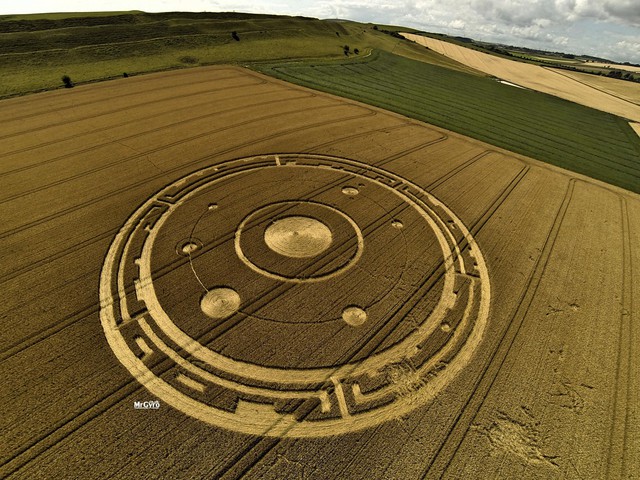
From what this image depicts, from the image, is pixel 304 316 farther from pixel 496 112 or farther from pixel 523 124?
pixel 496 112

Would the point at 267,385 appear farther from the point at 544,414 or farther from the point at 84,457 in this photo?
the point at 544,414

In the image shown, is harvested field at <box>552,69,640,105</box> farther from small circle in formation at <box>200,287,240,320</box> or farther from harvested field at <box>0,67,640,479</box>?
small circle in formation at <box>200,287,240,320</box>

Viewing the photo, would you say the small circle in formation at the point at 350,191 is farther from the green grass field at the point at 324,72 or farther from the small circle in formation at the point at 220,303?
the green grass field at the point at 324,72

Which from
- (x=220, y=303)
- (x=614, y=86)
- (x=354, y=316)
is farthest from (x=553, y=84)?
(x=220, y=303)

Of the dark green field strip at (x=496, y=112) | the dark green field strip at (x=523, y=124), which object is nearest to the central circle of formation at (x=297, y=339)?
the dark green field strip at (x=496, y=112)

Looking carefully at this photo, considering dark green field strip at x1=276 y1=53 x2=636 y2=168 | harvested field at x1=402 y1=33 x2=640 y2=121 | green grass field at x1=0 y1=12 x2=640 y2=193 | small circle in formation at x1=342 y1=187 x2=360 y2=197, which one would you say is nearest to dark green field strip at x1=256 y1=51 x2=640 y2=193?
dark green field strip at x1=276 y1=53 x2=636 y2=168

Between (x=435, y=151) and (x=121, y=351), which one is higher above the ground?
(x=435, y=151)

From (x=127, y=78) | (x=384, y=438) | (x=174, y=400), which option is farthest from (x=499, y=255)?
(x=127, y=78)
